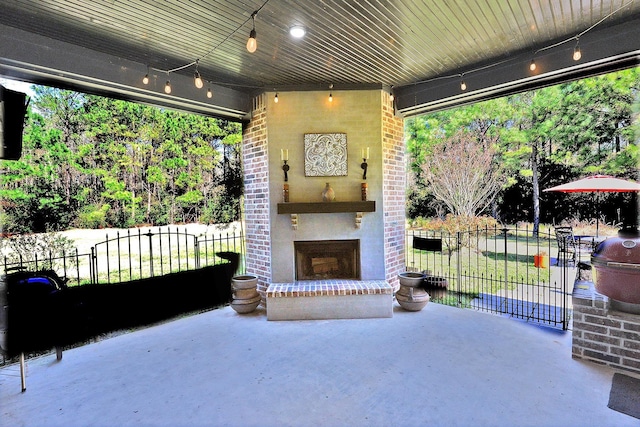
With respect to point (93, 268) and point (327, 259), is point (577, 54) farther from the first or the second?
point (93, 268)

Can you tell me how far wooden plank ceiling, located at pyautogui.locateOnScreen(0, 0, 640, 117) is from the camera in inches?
92.1

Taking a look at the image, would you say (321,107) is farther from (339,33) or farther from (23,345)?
(23,345)

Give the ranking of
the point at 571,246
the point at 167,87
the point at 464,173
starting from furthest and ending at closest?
the point at 464,173 → the point at 571,246 → the point at 167,87

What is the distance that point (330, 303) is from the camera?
3.71m

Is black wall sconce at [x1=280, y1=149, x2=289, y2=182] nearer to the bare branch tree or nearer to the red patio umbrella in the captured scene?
the red patio umbrella

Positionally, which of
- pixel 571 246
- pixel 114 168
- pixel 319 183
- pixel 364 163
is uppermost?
pixel 114 168

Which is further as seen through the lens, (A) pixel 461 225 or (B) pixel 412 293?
(A) pixel 461 225

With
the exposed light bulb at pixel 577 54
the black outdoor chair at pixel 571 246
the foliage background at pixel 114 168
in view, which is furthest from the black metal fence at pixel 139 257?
the black outdoor chair at pixel 571 246

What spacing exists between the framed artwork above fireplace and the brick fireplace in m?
0.07

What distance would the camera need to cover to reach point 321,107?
13.1 feet

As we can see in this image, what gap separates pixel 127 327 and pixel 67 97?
3533mm

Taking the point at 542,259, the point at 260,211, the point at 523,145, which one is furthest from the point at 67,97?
the point at 523,145

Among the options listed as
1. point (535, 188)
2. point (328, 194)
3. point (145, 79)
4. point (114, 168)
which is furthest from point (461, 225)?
point (114, 168)

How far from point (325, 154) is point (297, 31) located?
1570 millimetres
